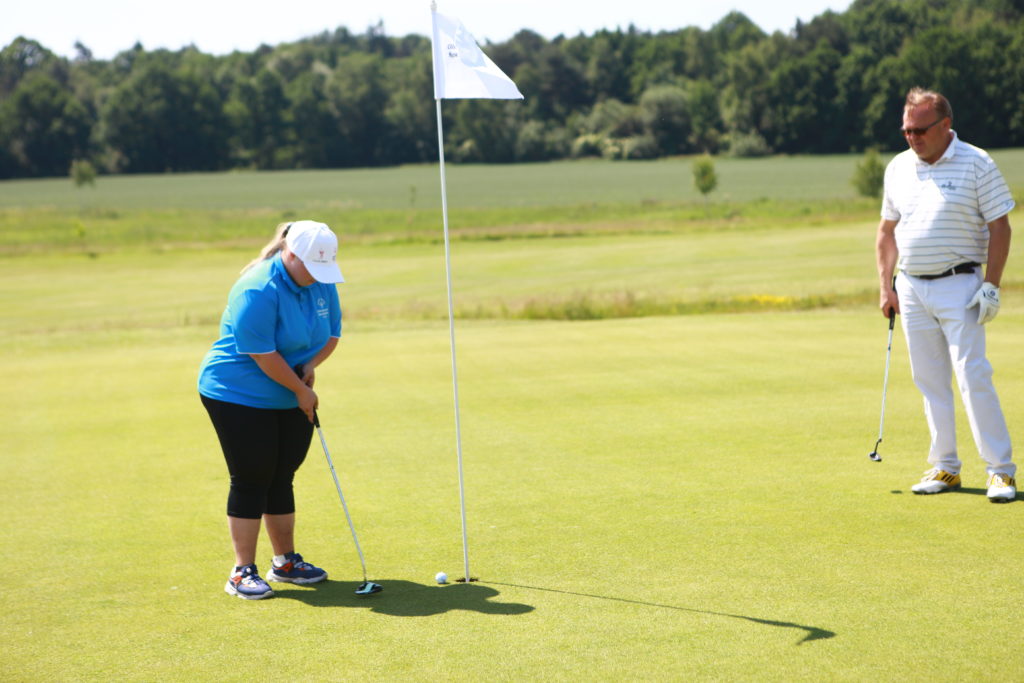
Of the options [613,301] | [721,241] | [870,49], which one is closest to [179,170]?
[870,49]

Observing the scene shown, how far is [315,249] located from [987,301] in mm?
4028

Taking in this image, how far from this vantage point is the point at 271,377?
5531 millimetres

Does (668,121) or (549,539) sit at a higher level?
(668,121)

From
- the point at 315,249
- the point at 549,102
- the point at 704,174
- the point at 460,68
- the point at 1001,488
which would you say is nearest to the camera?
the point at 315,249

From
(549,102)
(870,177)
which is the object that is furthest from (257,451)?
(549,102)

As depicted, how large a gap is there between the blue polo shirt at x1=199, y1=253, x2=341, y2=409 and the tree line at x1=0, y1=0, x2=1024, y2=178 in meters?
94.9

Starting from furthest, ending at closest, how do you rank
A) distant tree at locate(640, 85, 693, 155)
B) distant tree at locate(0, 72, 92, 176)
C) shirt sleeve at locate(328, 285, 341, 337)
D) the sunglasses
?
1. distant tree at locate(0, 72, 92, 176)
2. distant tree at locate(640, 85, 693, 155)
3. the sunglasses
4. shirt sleeve at locate(328, 285, 341, 337)

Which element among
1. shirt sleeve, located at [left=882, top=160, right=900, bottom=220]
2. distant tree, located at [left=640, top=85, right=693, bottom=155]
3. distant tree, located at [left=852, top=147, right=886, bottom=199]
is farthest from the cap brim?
distant tree, located at [left=640, top=85, right=693, bottom=155]

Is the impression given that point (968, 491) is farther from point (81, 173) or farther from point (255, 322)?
point (81, 173)

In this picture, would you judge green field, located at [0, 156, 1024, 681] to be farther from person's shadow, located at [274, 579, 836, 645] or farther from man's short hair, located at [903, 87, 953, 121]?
man's short hair, located at [903, 87, 953, 121]

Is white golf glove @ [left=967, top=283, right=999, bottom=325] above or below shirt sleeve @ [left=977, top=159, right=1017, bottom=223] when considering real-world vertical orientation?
below

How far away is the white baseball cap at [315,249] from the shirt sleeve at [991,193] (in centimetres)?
394

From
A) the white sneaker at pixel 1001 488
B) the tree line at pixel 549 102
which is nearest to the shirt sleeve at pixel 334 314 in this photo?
the white sneaker at pixel 1001 488

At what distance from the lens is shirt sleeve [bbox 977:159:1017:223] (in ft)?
21.6
